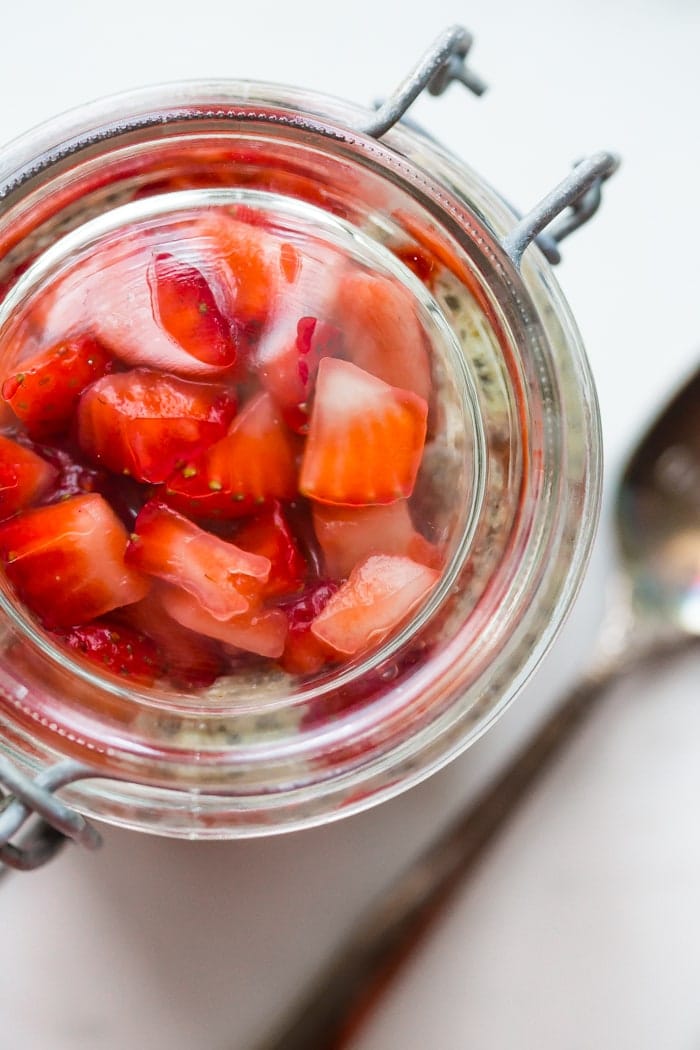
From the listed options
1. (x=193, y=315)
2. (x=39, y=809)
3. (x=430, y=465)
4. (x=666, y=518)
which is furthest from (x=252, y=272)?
(x=666, y=518)

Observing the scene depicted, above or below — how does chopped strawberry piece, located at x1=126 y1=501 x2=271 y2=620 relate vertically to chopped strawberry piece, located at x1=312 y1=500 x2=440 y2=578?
below

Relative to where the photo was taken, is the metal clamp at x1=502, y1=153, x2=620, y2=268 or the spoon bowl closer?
the metal clamp at x1=502, y1=153, x2=620, y2=268

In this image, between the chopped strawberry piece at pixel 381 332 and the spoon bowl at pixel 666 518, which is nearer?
the chopped strawberry piece at pixel 381 332

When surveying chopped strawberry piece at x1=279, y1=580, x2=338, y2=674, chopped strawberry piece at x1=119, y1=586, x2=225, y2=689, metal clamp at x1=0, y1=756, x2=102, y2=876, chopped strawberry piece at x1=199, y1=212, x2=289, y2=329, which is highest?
chopped strawberry piece at x1=199, y1=212, x2=289, y2=329

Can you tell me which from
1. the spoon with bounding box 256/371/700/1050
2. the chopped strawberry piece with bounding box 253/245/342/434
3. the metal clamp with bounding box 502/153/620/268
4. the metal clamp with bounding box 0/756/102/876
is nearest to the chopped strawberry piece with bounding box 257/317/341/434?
the chopped strawberry piece with bounding box 253/245/342/434

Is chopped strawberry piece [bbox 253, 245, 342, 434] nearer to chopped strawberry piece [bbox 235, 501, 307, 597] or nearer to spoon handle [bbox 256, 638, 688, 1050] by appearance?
chopped strawberry piece [bbox 235, 501, 307, 597]

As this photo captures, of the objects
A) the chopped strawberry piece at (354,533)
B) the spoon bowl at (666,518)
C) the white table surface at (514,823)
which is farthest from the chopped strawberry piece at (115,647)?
the spoon bowl at (666,518)

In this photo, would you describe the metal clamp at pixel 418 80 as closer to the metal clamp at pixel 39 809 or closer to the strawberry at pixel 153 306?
the strawberry at pixel 153 306
